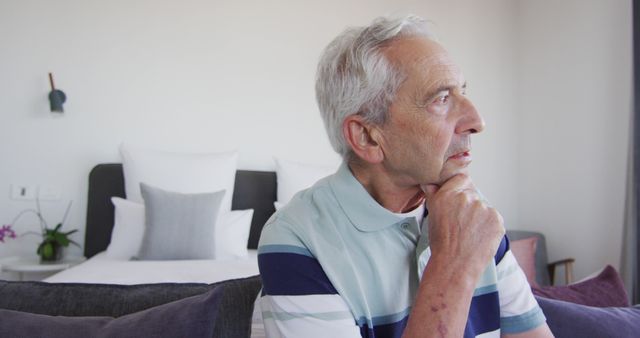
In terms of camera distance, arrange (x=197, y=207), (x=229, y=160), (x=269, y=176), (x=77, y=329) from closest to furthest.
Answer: (x=77, y=329) < (x=197, y=207) < (x=229, y=160) < (x=269, y=176)

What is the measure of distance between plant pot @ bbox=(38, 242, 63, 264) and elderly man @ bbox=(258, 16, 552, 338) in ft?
8.05

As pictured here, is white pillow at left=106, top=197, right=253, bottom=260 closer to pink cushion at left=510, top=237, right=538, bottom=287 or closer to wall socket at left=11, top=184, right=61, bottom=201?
wall socket at left=11, top=184, right=61, bottom=201

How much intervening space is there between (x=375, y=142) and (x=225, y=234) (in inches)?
69.1

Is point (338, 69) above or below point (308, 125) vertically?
above

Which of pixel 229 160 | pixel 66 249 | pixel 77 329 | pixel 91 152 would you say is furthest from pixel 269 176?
pixel 77 329

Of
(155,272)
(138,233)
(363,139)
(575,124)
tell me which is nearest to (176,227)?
(138,233)

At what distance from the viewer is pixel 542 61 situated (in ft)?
10.5

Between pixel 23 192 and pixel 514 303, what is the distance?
3.04 meters

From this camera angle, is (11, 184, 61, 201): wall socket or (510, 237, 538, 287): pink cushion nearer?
(510, 237, 538, 287): pink cushion

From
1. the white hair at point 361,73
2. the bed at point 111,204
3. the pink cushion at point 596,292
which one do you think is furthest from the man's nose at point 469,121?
the bed at point 111,204

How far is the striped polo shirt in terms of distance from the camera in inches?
29.2

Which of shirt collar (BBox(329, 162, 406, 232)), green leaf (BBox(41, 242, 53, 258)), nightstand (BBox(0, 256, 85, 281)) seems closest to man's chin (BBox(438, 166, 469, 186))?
shirt collar (BBox(329, 162, 406, 232))

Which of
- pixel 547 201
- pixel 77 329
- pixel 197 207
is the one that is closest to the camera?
pixel 77 329

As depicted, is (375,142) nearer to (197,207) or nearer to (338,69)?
(338,69)
